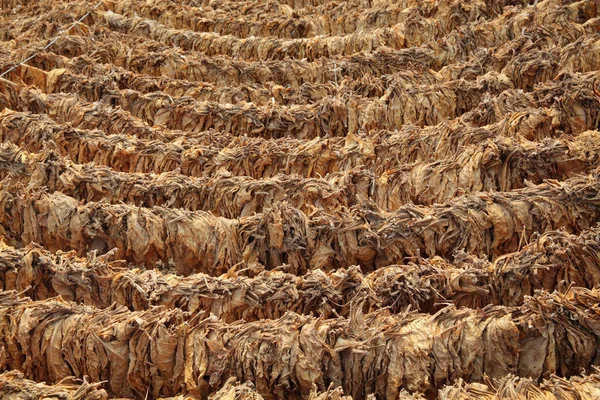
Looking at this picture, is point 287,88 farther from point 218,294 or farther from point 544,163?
point 218,294

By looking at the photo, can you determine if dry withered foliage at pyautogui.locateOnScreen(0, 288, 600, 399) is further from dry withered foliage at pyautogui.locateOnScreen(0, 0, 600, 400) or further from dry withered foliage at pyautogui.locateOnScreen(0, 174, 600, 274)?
dry withered foliage at pyautogui.locateOnScreen(0, 174, 600, 274)

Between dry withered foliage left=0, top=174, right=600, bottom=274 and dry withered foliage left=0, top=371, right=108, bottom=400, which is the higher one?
dry withered foliage left=0, top=174, right=600, bottom=274

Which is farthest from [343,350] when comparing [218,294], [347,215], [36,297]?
[36,297]

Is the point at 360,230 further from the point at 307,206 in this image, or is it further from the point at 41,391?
the point at 41,391

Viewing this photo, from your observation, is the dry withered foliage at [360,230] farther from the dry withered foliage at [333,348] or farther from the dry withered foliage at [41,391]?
the dry withered foliage at [41,391]

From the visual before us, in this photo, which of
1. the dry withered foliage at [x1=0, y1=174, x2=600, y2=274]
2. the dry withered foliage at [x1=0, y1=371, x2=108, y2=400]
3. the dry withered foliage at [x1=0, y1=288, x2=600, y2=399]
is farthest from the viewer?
the dry withered foliage at [x1=0, y1=174, x2=600, y2=274]

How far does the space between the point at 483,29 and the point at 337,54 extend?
1.79 metres

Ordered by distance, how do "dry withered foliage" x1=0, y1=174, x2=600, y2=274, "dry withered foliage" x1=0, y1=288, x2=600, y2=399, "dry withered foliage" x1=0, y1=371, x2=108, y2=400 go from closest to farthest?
1. "dry withered foliage" x1=0, y1=371, x2=108, y2=400
2. "dry withered foliage" x1=0, y1=288, x2=600, y2=399
3. "dry withered foliage" x1=0, y1=174, x2=600, y2=274

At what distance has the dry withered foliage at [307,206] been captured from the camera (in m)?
5.20

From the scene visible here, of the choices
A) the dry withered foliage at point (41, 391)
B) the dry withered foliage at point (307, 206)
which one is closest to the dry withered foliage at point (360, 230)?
the dry withered foliage at point (307, 206)

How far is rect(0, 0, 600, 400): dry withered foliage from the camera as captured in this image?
5203 millimetres

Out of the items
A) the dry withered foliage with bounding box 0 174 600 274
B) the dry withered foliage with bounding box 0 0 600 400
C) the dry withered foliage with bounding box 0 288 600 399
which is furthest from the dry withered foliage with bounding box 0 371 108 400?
the dry withered foliage with bounding box 0 174 600 274

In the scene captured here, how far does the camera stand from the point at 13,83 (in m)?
9.16

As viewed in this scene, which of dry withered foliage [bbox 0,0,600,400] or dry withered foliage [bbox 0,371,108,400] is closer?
dry withered foliage [bbox 0,371,108,400]
